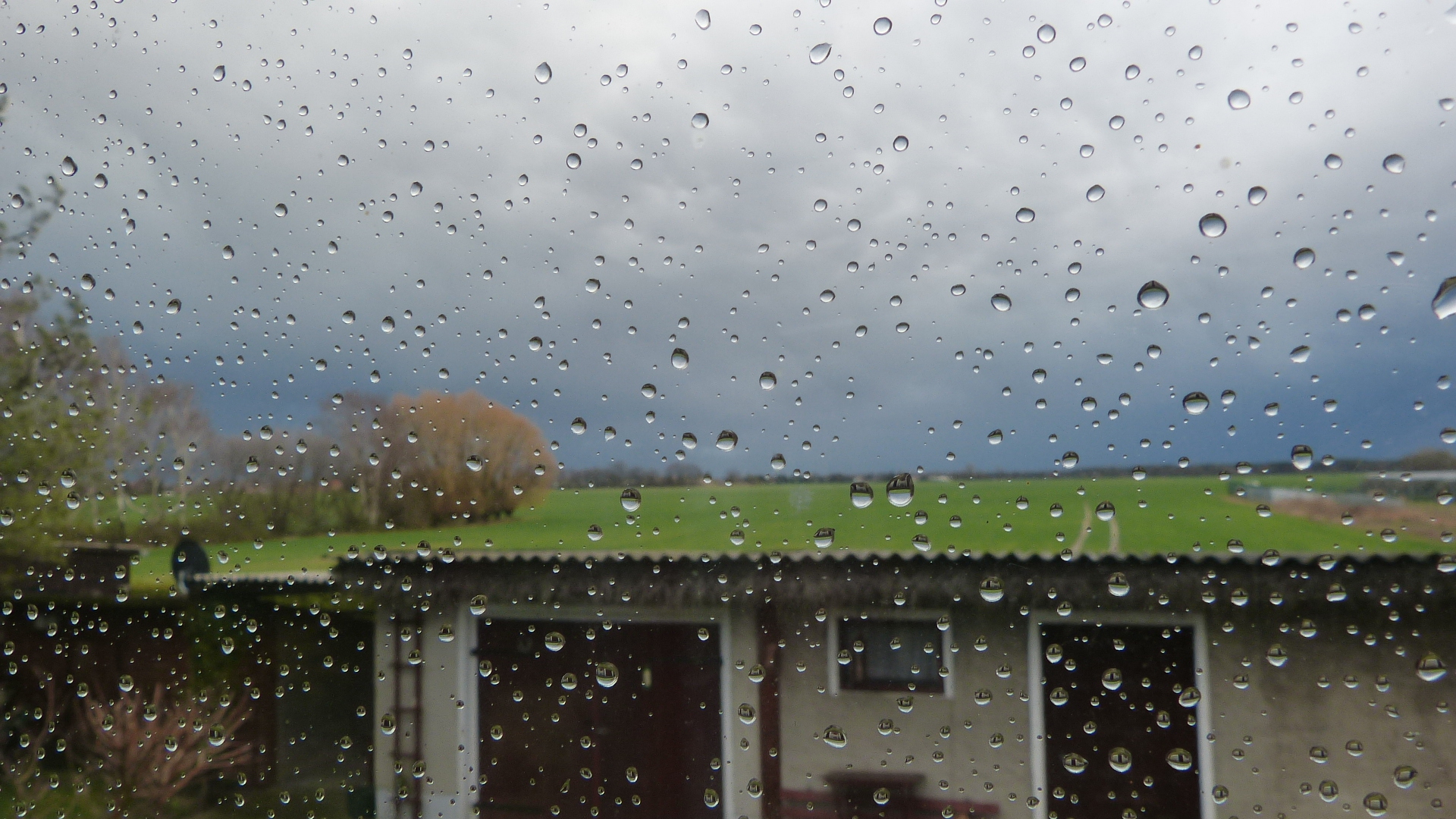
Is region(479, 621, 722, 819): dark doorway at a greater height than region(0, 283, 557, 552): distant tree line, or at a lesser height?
lesser

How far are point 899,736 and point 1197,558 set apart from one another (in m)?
0.37

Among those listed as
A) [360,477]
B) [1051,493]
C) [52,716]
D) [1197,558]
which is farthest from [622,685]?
[52,716]

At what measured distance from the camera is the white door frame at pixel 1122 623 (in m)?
0.71

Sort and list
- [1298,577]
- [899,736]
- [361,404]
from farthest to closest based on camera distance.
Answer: [361,404] → [899,736] → [1298,577]

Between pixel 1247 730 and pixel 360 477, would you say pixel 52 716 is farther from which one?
pixel 1247 730

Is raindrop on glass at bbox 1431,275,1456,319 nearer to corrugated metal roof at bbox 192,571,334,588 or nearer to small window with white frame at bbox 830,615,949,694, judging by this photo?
small window with white frame at bbox 830,615,949,694

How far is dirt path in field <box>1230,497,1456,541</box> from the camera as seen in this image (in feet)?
2.17

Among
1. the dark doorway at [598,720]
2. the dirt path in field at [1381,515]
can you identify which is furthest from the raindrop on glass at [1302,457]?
the dark doorway at [598,720]

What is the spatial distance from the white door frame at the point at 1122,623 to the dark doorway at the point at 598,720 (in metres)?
0.36

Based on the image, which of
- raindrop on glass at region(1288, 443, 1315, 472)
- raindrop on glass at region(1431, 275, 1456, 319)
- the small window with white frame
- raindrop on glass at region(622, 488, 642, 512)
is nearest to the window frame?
the small window with white frame

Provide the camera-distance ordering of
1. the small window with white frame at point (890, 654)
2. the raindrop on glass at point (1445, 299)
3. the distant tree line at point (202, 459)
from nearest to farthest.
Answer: the raindrop on glass at point (1445, 299) → the small window with white frame at point (890, 654) → the distant tree line at point (202, 459)

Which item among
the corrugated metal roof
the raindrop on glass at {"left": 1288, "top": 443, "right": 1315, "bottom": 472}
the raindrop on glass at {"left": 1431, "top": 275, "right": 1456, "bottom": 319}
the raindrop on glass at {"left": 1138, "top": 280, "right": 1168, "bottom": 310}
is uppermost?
the raindrop on glass at {"left": 1138, "top": 280, "right": 1168, "bottom": 310}

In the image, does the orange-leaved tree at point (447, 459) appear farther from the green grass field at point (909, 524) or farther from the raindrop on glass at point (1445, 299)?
the raindrop on glass at point (1445, 299)

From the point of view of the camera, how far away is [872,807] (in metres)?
0.83
